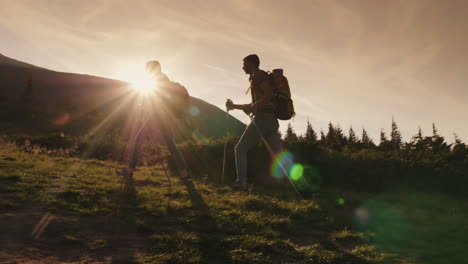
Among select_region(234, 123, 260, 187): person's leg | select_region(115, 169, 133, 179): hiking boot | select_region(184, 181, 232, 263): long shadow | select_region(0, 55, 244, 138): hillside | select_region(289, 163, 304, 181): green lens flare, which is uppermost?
select_region(0, 55, 244, 138): hillside

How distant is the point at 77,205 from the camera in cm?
534

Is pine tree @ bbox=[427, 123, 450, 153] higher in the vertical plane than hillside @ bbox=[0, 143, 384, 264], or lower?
higher

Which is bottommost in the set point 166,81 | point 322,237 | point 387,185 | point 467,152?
point 322,237

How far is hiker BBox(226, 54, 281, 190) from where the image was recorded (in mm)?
6914

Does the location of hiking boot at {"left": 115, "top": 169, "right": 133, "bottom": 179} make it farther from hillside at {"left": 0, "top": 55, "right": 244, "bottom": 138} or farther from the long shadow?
hillside at {"left": 0, "top": 55, "right": 244, "bottom": 138}

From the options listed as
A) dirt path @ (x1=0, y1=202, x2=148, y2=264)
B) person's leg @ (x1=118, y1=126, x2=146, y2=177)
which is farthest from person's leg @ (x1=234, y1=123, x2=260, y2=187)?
dirt path @ (x1=0, y1=202, x2=148, y2=264)

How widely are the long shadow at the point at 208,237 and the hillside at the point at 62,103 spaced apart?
63.9 metres

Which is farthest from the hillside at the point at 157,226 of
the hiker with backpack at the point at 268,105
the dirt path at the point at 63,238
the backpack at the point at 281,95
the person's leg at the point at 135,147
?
the backpack at the point at 281,95

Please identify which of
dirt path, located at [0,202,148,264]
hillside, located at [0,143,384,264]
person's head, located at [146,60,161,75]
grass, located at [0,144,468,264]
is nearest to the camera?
dirt path, located at [0,202,148,264]

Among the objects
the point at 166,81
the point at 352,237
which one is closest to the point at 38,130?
the point at 166,81

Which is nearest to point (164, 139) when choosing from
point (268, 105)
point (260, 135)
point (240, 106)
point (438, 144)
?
point (240, 106)

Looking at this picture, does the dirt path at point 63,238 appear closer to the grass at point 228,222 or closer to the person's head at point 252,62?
the grass at point 228,222

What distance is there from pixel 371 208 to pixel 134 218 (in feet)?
19.3

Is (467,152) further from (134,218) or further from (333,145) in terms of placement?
(134,218)
